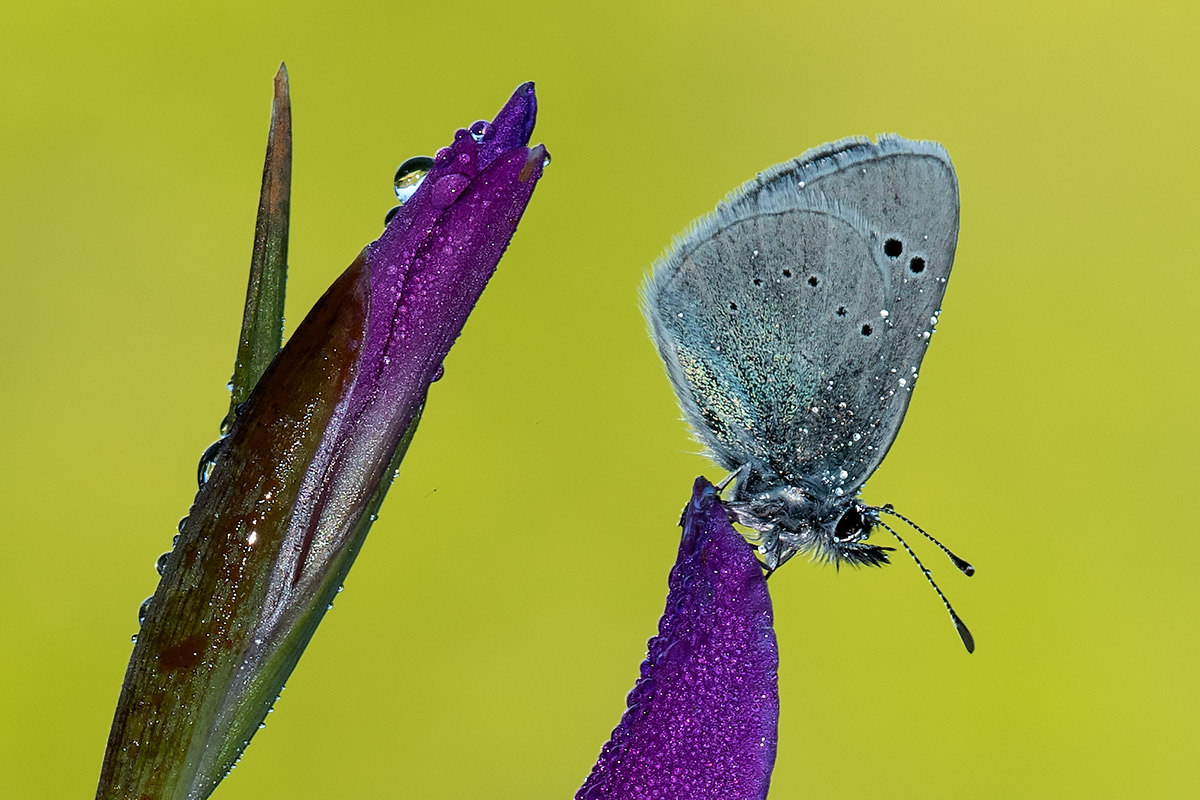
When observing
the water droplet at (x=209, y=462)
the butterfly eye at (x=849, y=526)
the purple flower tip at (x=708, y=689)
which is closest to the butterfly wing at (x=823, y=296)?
the butterfly eye at (x=849, y=526)

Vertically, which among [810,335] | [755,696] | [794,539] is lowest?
[755,696]

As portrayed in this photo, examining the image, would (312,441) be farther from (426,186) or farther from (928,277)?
(928,277)

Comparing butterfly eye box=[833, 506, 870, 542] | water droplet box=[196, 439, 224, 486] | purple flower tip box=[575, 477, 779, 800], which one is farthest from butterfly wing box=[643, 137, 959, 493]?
water droplet box=[196, 439, 224, 486]

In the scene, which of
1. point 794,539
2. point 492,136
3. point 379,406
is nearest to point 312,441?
point 379,406

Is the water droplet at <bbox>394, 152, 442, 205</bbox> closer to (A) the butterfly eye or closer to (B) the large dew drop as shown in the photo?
(B) the large dew drop

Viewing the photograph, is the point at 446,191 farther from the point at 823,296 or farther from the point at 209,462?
the point at 823,296

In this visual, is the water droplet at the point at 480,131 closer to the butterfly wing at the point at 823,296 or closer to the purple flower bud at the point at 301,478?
the purple flower bud at the point at 301,478
